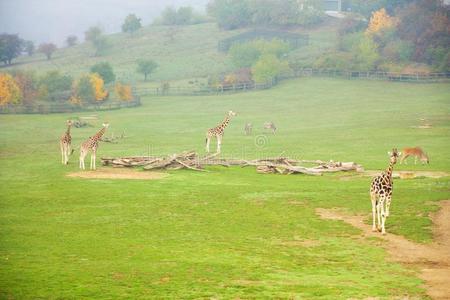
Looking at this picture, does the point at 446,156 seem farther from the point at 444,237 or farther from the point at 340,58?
the point at 340,58

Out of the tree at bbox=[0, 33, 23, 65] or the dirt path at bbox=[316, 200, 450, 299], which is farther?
the tree at bbox=[0, 33, 23, 65]

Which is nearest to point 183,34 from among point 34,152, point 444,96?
point 444,96

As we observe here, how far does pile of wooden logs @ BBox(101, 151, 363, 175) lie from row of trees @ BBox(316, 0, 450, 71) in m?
59.1

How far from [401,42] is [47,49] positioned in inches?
2781

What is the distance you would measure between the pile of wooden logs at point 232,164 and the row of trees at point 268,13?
102263 millimetres

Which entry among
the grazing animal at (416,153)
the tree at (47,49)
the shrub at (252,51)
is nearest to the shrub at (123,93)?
the shrub at (252,51)

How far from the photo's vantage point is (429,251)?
74.4 feet

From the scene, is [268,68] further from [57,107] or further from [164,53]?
[164,53]

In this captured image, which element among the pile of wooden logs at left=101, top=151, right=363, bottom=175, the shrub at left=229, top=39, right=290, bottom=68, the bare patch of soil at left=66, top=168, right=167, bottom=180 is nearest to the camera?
the bare patch of soil at left=66, top=168, right=167, bottom=180

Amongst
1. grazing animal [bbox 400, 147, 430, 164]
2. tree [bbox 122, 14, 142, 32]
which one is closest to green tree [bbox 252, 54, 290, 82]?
tree [bbox 122, 14, 142, 32]

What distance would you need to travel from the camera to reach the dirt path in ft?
63.4

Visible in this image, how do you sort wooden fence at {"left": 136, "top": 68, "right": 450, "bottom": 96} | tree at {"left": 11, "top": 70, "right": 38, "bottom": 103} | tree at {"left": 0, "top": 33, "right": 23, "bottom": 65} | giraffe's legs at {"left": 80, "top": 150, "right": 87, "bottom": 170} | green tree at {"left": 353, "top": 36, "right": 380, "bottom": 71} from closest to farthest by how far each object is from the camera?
1. giraffe's legs at {"left": 80, "top": 150, "right": 87, "bottom": 170}
2. tree at {"left": 11, "top": 70, "right": 38, "bottom": 103}
3. wooden fence at {"left": 136, "top": 68, "right": 450, "bottom": 96}
4. tree at {"left": 0, "top": 33, "right": 23, "bottom": 65}
5. green tree at {"left": 353, "top": 36, "right": 380, "bottom": 71}

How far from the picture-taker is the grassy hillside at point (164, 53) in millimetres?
128750

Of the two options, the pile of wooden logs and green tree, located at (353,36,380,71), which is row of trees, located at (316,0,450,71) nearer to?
green tree, located at (353,36,380,71)
